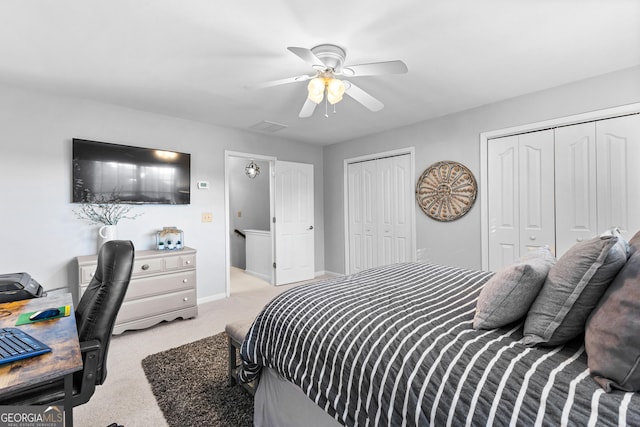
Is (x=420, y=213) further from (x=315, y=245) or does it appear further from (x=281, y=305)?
(x=281, y=305)

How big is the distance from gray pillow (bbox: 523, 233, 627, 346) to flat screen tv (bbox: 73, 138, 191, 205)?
3729 mm

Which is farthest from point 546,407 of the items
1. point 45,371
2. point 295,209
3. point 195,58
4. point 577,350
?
point 295,209

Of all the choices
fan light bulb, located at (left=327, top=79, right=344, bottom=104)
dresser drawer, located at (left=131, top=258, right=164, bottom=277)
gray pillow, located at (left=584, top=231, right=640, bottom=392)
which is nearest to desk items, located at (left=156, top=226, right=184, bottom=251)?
dresser drawer, located at (left=131, top=258, right=164, bottom=277)

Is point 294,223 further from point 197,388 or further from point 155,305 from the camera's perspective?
point 197,388

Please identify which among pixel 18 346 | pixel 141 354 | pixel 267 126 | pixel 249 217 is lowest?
pixel 141 354

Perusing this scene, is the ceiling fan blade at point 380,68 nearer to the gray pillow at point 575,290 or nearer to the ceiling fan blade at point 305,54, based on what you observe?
the ceiling fan blade at point 305,54

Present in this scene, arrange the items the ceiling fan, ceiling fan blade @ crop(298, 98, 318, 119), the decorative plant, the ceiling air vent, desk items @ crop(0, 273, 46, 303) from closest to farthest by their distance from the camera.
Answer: desk items @ crop(0, 273, 46, 303), the ceiling fan, ceiling fan blade @ crop(298, 98, 318, 119), the decorative plant, the ceiling air vent

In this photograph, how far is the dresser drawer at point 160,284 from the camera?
297 centimetres

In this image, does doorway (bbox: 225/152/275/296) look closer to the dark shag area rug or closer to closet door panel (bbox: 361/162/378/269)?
closet door panel (bbox: 361/162/378/269)

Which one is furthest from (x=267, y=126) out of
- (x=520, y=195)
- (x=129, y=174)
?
(x=520, y=195)

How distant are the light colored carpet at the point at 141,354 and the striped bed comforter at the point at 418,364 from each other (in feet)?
2.57

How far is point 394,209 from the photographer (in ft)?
14.5

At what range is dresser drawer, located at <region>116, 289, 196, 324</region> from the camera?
2896 mm

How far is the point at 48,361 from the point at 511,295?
1649 millimetres
